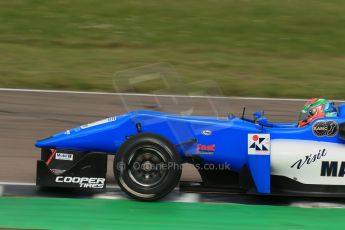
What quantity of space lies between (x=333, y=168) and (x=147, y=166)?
179cm

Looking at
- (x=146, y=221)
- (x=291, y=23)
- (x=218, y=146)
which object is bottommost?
(x=146, y=221)

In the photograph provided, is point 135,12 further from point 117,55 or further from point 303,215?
point 303,215

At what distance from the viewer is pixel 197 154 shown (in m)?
6.30

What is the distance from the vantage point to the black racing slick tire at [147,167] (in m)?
6.16

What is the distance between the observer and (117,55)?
53.4ft

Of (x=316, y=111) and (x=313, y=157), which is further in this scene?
(x=316, y=111)

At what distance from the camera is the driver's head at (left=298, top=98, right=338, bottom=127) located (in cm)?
657

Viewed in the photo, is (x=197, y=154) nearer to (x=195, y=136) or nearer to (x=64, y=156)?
(x=195, y=136)

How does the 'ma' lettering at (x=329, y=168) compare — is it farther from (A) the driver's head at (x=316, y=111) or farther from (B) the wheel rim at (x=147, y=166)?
(B) the wheel rim at (x=147, y=166)

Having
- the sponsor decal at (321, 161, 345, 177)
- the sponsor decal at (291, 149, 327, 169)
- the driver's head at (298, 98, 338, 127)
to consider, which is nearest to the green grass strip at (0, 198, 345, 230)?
the sponsor decal at (321, 161, 345, 177)

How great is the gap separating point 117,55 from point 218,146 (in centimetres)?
1029

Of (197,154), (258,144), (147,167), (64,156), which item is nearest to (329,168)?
(258,144)

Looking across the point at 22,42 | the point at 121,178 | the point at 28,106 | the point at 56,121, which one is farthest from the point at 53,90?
the point at 121,178

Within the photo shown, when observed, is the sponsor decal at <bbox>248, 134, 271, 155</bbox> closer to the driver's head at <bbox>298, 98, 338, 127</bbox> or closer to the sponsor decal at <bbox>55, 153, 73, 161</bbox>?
the driver's head at <bbox>298, 98, 338, 127</bbox>
